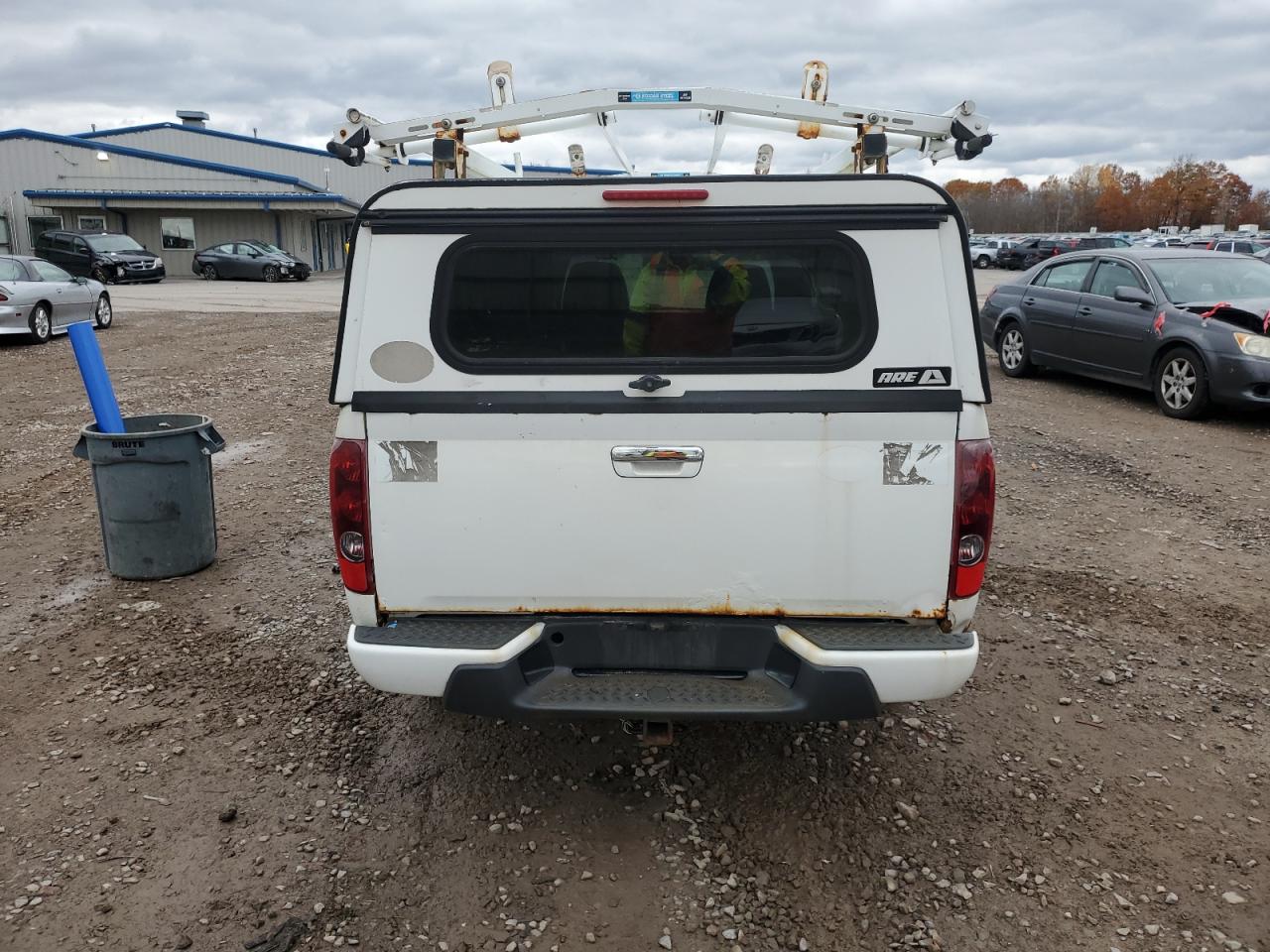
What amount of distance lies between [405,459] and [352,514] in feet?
0.81

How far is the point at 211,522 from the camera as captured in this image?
18.7 feet

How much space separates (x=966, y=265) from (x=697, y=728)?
6.86 feet

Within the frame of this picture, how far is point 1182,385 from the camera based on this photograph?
31.1ft

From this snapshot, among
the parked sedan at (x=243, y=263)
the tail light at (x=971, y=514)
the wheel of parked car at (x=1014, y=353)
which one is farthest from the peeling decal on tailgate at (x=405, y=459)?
the parked sedan at (x=243, y=263)

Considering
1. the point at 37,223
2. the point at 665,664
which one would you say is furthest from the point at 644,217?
the point at 37,223

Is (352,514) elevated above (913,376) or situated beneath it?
situated beneath

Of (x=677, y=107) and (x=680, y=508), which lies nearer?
(x=680, y=508)

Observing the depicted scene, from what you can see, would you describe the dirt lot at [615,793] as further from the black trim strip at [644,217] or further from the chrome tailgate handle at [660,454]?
the black trim strip at [644,217]

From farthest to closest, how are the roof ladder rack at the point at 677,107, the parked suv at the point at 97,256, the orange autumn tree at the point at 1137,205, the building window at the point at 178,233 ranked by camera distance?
the orange autumn tree at the point at 1137,205, the building window at the point at 178,233, the parked suv at the point at 97,256, the roof ladder rack at the point at 677,107

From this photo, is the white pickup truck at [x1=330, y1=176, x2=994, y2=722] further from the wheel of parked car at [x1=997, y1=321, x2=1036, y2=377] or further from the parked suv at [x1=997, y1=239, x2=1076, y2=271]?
the parked suv at [x1=997, y1=239, x2=1076, y2=271]

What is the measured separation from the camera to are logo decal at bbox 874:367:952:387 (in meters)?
2.94

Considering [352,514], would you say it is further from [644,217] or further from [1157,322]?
[1157,322]

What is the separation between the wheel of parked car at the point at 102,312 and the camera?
17.3 meters

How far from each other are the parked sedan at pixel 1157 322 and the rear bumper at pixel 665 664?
230 inches
